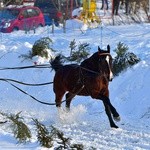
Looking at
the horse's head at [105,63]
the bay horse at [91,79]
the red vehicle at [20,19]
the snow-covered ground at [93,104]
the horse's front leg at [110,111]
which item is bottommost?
the red vehicle at [20,19]

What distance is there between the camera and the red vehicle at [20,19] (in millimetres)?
30078

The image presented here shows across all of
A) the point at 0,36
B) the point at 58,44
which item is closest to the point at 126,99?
the point at 58,44

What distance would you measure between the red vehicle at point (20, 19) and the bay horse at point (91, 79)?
17592 millimetres

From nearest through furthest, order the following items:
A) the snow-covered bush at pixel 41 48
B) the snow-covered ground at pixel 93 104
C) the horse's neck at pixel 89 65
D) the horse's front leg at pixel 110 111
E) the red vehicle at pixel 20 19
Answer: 1. the snow-covered ground at pixel 93 104
2. the horse's front leg at pixel 110 111
3. the horse's neck at pixel 89 65
4. the snow-covered bush at pixel 41 48
5. the red vehicle at pixel 20 19

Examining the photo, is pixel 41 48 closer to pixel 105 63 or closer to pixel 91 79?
pixel 91 79

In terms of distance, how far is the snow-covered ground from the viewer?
9172 mm

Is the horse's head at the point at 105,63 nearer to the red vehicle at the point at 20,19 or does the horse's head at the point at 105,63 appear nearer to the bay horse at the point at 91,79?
the bay horse at the point at 91,79

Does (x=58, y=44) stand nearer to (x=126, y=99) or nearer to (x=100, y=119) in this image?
(x=126, y=99)

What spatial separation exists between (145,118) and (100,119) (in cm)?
95

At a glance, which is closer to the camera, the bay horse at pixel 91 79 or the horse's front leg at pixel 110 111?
the horse's front leg at pixel 110 111

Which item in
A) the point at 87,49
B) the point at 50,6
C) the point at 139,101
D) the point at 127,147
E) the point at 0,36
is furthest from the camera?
the point at 50,6

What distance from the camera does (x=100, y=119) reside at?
11.6m

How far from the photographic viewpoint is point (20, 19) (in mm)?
30766

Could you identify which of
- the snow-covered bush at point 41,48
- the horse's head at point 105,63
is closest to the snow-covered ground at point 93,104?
the snow-covered bush at point 41,48
